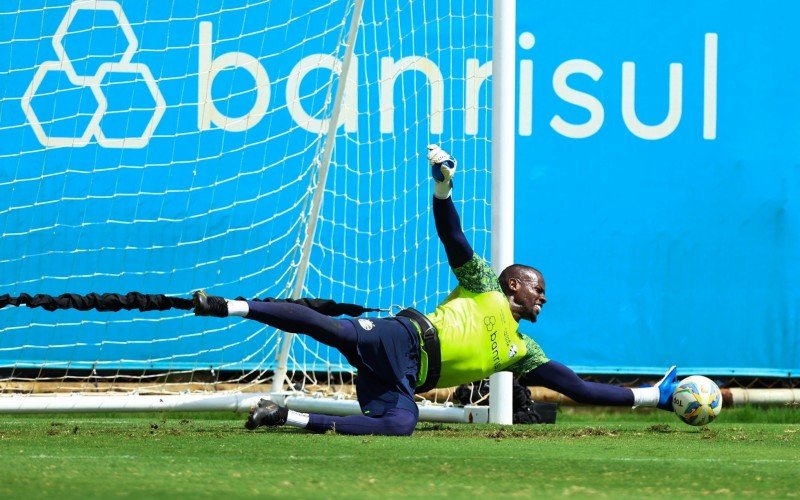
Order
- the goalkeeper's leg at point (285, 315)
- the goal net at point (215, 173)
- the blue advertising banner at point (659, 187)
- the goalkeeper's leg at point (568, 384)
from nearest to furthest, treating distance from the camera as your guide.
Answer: the goalkeeper's leg at point (285, 315) < the goalkeeper's leg at point (568, 384) < the goal net at point (215, 173) < the blue advertising banner at point (659, 187)

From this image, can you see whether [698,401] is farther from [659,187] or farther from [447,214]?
[659,187]

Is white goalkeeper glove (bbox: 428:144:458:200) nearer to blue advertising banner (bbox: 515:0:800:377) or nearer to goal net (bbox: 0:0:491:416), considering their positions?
goal net (bbox: 0:0:491:416)

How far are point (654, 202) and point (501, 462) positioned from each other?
14.0ft

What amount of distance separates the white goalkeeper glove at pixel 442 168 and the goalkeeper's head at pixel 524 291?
56 cm

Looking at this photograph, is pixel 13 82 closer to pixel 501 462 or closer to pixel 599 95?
pixel 599 95

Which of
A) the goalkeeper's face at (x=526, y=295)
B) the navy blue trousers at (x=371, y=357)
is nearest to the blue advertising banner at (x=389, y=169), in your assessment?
the goalkeeper's face at (x=526, y=295)

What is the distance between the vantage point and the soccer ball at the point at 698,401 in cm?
619

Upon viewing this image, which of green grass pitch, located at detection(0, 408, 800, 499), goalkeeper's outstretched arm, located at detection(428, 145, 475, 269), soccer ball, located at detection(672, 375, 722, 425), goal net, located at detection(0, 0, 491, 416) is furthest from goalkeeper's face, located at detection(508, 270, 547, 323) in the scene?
goal net, located at detection(0, 0, 491, 416)

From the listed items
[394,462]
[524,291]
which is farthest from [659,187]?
[394,462]

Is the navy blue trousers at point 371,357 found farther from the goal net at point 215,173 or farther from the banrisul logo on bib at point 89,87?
the banrisul logo on bib at point 89,87

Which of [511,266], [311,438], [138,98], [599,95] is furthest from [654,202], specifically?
[311,438]

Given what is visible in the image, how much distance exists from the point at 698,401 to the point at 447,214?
4.87 feet

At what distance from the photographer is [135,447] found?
195 inches

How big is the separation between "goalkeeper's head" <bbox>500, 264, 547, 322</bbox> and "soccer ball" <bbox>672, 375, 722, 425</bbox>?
808mm
